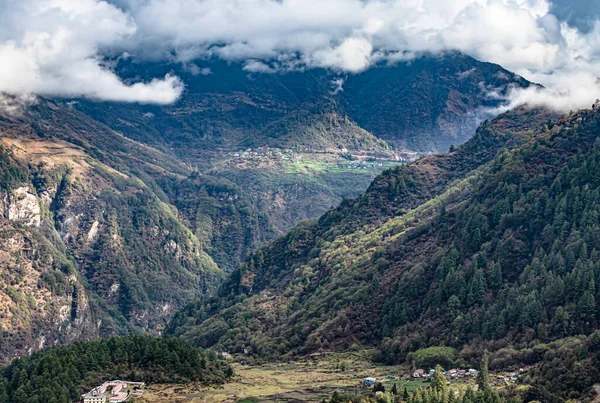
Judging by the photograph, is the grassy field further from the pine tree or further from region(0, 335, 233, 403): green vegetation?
the pine tree

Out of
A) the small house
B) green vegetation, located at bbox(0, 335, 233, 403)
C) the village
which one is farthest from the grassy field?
the small house

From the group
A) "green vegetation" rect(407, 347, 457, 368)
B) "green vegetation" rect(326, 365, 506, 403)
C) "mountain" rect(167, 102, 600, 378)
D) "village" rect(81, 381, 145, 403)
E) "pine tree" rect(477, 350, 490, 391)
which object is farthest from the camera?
"green vegetation" rect(407, 347, 457, 368)

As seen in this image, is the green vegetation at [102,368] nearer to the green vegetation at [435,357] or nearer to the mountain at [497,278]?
the mountain at [497,278]

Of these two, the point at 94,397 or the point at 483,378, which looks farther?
the point at 94,397

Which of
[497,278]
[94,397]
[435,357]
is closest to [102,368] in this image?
[94,397]

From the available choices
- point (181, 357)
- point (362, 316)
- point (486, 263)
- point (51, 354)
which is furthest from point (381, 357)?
point (51, 354)

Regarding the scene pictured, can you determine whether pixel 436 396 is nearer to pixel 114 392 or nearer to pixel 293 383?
pixel 293 383

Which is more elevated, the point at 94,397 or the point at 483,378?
the point at 483,378

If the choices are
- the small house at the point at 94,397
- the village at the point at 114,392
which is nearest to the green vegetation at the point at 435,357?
the village at the point at 114,392
